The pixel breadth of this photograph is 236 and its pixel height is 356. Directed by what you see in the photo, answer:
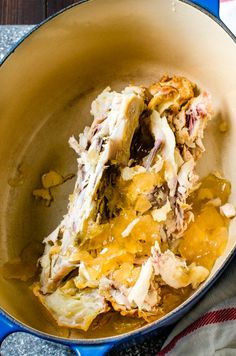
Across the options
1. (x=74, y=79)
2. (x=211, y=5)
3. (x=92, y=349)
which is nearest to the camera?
(x=92, y=349)

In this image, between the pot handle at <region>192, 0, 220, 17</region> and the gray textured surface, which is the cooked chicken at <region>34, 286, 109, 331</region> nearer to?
the gray textured surface

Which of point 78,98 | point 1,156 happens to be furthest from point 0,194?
point 78,98

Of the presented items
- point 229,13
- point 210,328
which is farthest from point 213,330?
point 229,13

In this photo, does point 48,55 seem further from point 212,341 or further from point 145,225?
point 212,341

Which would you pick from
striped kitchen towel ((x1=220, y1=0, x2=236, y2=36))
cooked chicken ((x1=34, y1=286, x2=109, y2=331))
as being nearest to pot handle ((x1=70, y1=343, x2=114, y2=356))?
cooked chicken ((x1=34, y1=286, x2=109, y2=331))

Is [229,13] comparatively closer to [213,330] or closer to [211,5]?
[211,5]

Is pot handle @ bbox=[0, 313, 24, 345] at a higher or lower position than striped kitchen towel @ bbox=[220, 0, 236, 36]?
lower

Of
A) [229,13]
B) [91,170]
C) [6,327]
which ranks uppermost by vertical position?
[229,13]
